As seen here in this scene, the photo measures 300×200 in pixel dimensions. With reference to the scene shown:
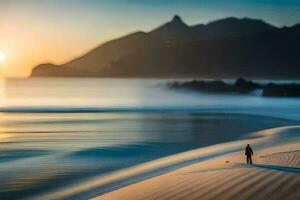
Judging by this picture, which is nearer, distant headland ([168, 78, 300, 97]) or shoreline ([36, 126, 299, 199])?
shoreline ([36, 126, 299, 199])

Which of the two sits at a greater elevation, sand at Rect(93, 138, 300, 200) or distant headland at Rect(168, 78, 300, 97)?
distant headland at Rect(168, 78, 300, 97)

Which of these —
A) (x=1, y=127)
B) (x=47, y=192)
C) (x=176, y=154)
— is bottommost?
(x=47, y=192)

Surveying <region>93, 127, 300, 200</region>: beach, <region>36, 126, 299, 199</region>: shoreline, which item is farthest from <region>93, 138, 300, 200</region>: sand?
<region>36, 126, 299, 199</region>: shoreline

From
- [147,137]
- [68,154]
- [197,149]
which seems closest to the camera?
[68,154]

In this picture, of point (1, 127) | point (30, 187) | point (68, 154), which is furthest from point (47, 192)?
point (1, 127)

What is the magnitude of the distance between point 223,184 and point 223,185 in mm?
95

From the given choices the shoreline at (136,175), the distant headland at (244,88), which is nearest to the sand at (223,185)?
the shoreline at (136,175)

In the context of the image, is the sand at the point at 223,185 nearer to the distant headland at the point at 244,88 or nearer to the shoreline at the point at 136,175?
the shoreline at the point at 136,175

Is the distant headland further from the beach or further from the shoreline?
the beach

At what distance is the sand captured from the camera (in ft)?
29.2

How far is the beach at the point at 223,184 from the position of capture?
29.3 feet

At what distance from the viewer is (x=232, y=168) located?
11844mm

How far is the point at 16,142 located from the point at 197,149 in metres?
8.40

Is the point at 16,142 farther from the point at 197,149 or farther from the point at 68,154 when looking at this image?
the point at 197,149
